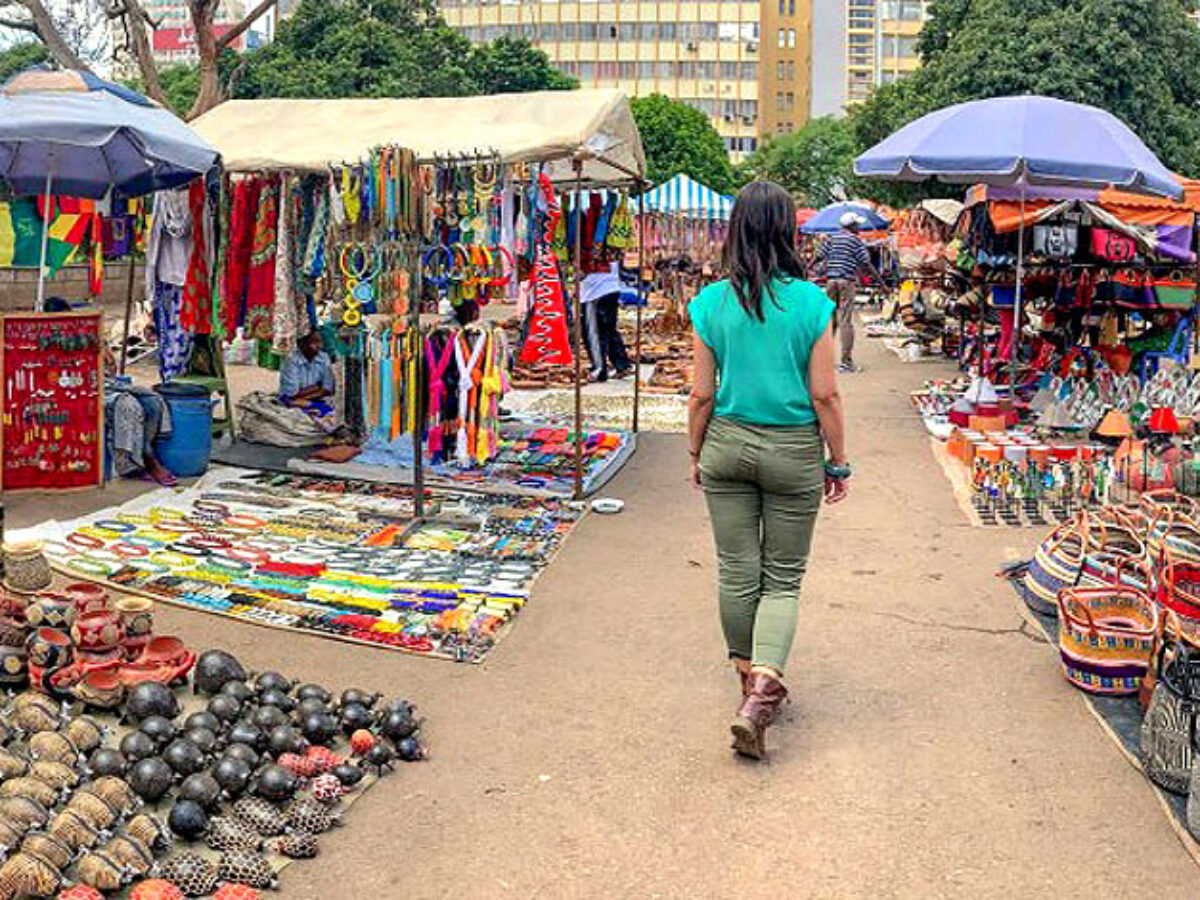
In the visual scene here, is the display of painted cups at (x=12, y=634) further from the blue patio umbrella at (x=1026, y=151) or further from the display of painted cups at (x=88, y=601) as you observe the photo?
the blue patio umbrella at (x=1026, y=151)

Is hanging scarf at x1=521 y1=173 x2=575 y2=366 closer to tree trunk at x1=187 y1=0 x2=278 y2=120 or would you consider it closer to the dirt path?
the dirt path

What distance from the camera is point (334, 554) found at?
24.0ft

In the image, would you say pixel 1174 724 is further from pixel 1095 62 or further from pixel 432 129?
pixel 1095 62

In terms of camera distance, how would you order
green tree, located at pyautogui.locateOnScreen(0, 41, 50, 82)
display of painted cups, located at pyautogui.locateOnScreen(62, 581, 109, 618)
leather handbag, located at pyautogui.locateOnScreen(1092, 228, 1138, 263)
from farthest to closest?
green tree, located at pyautogui.locateOnScreen(0, 41, 50, 82) < leather handbag, located at pyautogui.locateOnScreen(1092, 228, 1138, 263) < display of painted cups, located at pyautogui.locateOnScreen(62, 581, 109, 618)

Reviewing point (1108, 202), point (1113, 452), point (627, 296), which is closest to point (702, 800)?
point (1113, 452)

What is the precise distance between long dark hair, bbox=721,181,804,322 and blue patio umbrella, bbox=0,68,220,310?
4.70 meters

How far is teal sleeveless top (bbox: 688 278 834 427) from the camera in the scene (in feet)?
15.0

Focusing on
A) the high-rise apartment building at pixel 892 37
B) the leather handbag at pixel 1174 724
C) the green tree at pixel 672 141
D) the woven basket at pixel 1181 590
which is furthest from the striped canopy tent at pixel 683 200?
the high-rise apartment building at pixel 892 37

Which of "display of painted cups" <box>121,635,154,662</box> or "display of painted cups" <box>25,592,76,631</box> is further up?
"display of painted cups" <box>25,592,76,631</box>

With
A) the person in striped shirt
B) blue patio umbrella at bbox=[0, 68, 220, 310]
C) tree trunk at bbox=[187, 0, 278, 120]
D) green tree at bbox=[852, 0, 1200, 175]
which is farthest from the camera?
green tree at bbox=[852, 0, 1200, 175]

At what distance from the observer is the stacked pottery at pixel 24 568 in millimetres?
5570

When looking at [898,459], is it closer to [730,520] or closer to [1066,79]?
[730,520]

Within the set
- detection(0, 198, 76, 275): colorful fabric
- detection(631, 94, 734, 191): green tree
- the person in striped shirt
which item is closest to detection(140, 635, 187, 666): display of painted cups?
detection(0, 198, 76, 275): colorful fabric

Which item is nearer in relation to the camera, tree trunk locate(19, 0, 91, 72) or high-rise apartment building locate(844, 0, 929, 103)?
tree trunk locate(19, 0, 91, 72)
